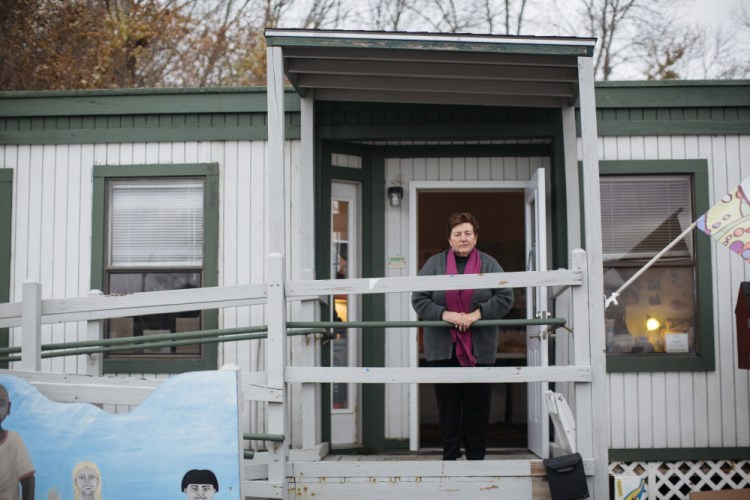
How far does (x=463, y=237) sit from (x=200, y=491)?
86.9 inches

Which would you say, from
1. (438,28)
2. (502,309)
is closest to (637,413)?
(502,309)

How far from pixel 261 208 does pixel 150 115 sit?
1.16m

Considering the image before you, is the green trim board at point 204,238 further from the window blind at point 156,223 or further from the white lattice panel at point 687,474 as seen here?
the white lattice panel at point 687,474

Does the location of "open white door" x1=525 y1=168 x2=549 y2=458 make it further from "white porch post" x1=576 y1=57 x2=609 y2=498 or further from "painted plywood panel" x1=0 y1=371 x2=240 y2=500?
"painted plywood panel" x1=0 y1=371 x2=240 y2=500

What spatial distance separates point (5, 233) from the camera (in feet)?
21.3

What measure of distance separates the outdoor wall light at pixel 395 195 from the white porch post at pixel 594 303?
74.2 inches

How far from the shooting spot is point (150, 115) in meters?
6.50

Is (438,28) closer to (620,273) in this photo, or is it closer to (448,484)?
(620,273)

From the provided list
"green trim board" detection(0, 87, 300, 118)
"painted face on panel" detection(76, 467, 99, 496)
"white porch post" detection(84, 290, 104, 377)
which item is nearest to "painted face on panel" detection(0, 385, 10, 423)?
"painted face on panel" detection(76, 467, 99, 496)

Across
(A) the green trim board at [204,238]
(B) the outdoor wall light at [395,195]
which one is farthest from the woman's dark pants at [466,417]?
(A) the green trim board at [204,238]

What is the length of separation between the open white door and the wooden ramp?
106 centimetres

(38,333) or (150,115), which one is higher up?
(150,115)

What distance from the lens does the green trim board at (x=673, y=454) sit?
6199 millimetres

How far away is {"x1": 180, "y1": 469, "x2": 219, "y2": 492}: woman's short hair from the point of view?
4.05 m
